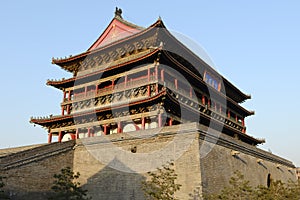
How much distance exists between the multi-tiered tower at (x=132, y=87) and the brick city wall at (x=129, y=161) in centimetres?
416

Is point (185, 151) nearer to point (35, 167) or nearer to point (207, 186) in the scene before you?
point (207, 186)

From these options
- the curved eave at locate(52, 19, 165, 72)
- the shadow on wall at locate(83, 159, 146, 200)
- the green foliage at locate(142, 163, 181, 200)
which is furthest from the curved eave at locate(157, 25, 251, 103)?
the green foliage at locate(142, 163, 181, 200)

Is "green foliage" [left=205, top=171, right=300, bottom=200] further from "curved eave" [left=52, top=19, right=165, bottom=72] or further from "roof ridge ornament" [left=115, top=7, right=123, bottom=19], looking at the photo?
"roof ridge ornament" [left=115, top=7, right=123, bottom=19]

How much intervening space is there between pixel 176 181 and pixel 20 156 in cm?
588

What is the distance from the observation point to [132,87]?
741 inches

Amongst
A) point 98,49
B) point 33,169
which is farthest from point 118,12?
point 33,169

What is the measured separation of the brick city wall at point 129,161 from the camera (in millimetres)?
11344

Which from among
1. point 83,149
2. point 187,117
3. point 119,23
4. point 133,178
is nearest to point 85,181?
point 83,149

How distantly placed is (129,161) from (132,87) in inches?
271

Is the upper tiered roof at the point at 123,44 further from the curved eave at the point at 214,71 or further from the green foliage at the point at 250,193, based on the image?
the green foliage at the point at 250,193

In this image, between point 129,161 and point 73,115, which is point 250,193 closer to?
point 129,161

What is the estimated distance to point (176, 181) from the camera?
11391 mm

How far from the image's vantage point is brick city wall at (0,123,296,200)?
11344 mm

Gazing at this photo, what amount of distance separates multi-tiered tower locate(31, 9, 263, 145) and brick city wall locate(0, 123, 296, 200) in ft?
13.7
